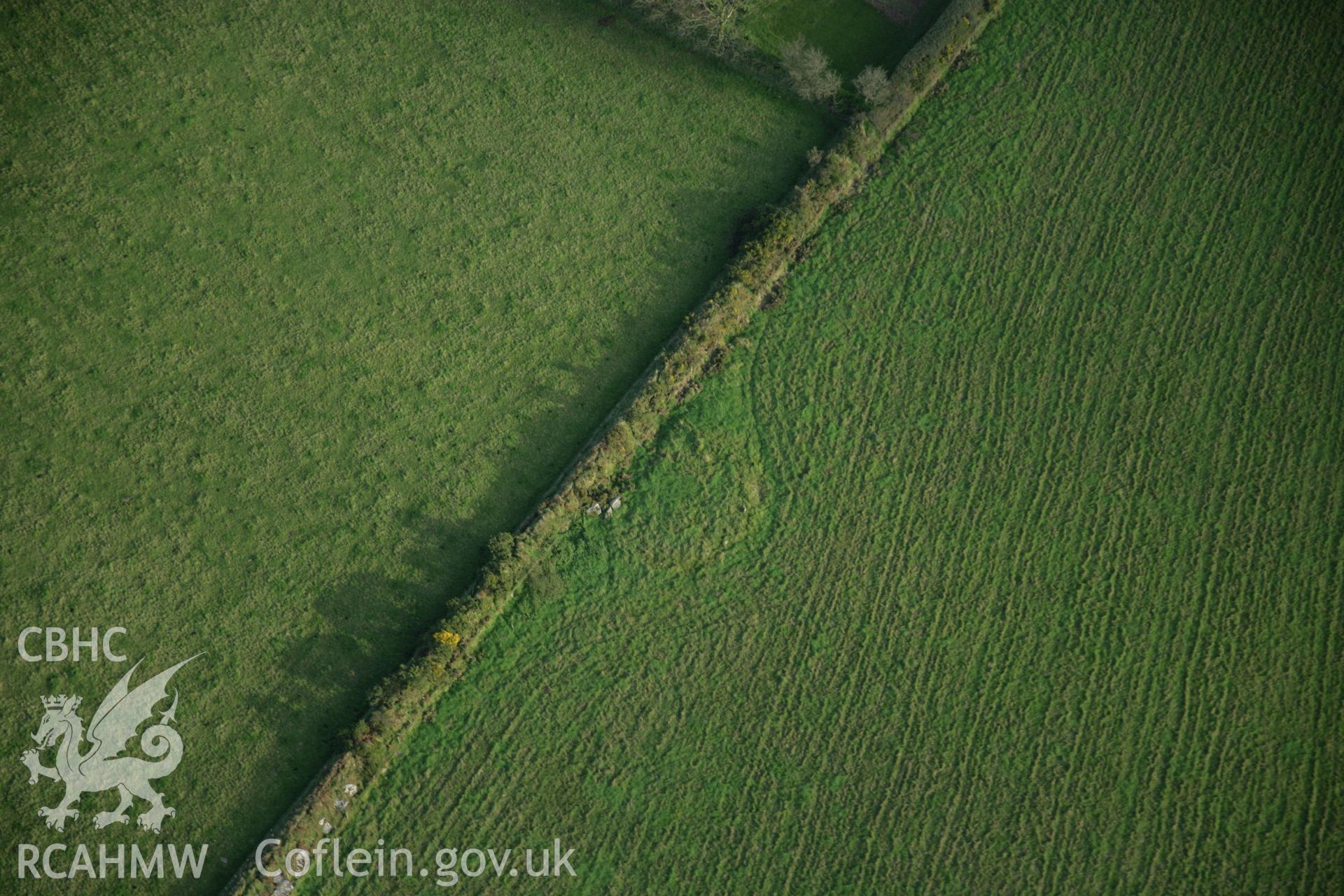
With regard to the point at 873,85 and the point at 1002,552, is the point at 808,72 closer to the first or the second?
the point at 873,85

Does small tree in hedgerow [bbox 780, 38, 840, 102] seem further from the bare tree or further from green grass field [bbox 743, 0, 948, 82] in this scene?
the bare tree

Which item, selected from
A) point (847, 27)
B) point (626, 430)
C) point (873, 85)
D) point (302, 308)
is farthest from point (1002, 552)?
point (302, 308)

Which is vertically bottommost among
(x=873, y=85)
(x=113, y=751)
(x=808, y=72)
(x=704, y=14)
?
(x=113, y=751)

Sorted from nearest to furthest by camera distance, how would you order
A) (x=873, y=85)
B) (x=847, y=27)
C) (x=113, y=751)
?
(x=113, y=751) < (x=873, y=85) < (x=847, y=27)

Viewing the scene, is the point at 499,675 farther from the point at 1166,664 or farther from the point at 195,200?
the point at 1166,664

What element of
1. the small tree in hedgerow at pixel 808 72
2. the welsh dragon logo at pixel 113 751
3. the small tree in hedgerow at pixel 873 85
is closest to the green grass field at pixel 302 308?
the welsh dragon logo at pixel 113 751

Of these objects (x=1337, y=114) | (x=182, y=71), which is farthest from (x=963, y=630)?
Result: (x=182, y=71)
